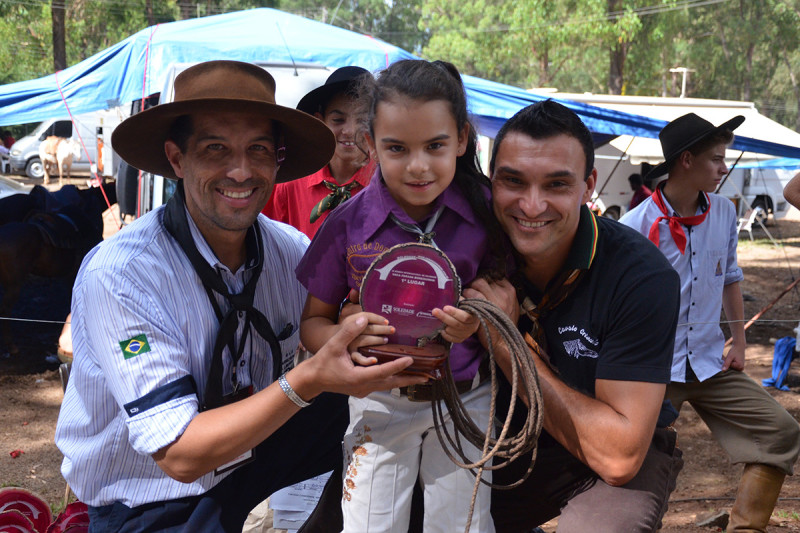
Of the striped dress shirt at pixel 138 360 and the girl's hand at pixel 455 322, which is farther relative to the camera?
the striped dress shirt at pixel 138 360

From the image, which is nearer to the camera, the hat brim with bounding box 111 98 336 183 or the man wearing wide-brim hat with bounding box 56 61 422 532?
the man wearing wide-brim hat with bounding box 56 61 422 532

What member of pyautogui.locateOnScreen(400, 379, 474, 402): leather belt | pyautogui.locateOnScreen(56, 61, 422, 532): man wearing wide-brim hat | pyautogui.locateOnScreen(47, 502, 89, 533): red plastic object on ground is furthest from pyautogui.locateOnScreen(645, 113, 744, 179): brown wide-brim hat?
pyautogui.locateOnScreen(47, 502, 89, 533): red plastic object on ground

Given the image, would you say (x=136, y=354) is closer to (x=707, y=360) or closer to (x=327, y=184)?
(x=327, y=184)

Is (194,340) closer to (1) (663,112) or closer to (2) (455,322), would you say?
(2) (455,322)

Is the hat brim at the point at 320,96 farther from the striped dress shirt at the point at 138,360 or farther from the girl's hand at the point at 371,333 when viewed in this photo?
the girl's hand at the point at 371,333

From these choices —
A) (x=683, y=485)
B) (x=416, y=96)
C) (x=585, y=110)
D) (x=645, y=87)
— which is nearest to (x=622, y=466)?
(x=416, y=96)

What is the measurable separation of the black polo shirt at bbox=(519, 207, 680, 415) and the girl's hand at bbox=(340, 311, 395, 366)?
0.91 m

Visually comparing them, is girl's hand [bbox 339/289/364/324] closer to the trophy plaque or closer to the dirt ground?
the trophy plaque

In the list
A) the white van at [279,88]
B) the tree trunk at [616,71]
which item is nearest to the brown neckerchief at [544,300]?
the white van at [279,88]

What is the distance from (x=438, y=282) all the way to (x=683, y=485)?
4.22 meters

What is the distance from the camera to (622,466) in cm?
258

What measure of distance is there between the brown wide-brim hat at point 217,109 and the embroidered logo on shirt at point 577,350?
1.23 meters

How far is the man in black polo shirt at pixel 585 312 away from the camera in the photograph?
8.36 feet

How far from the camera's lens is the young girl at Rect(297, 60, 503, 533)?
2521 millimetres
